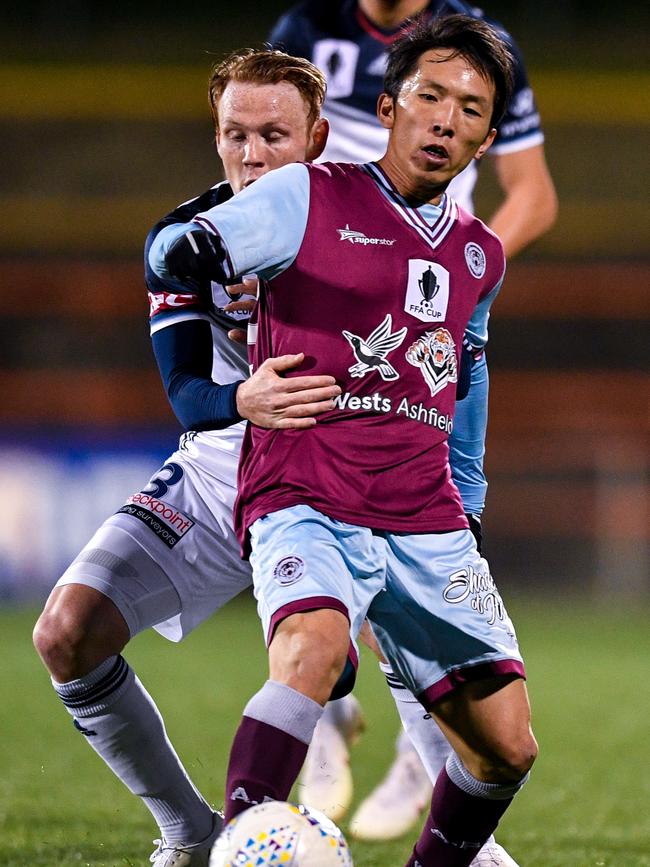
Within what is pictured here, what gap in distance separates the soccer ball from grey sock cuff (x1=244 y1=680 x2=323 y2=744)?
0.13m

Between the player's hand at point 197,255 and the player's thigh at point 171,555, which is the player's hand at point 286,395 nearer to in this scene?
the player's hand at point 197,255

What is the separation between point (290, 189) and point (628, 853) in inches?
82.1

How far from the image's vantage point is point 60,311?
13.5 meters

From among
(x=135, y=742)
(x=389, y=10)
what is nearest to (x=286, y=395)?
(x=135, y=742)

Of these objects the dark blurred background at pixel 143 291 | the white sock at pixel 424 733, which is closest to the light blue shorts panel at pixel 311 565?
the white sock at pixel 424 733

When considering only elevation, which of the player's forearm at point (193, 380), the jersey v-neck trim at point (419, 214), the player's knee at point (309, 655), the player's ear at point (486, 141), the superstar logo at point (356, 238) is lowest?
the player's knee at point (309, 655)

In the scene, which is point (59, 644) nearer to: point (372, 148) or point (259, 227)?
point (259, 227)

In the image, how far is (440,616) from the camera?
A: 2822 millimetres

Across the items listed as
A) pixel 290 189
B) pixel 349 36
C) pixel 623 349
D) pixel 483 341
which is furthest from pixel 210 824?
pixel 623 349

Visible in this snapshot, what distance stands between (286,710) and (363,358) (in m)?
0.72

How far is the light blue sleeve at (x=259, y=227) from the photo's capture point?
2.67 metres

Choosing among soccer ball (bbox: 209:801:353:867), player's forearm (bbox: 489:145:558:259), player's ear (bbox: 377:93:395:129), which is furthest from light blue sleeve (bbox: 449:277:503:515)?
player's forearm (bbox: 489:145:558:259)

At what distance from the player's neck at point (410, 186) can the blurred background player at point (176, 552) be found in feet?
1.32

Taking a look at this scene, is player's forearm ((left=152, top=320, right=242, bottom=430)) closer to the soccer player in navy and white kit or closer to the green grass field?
the soccer player in navy and white kit
